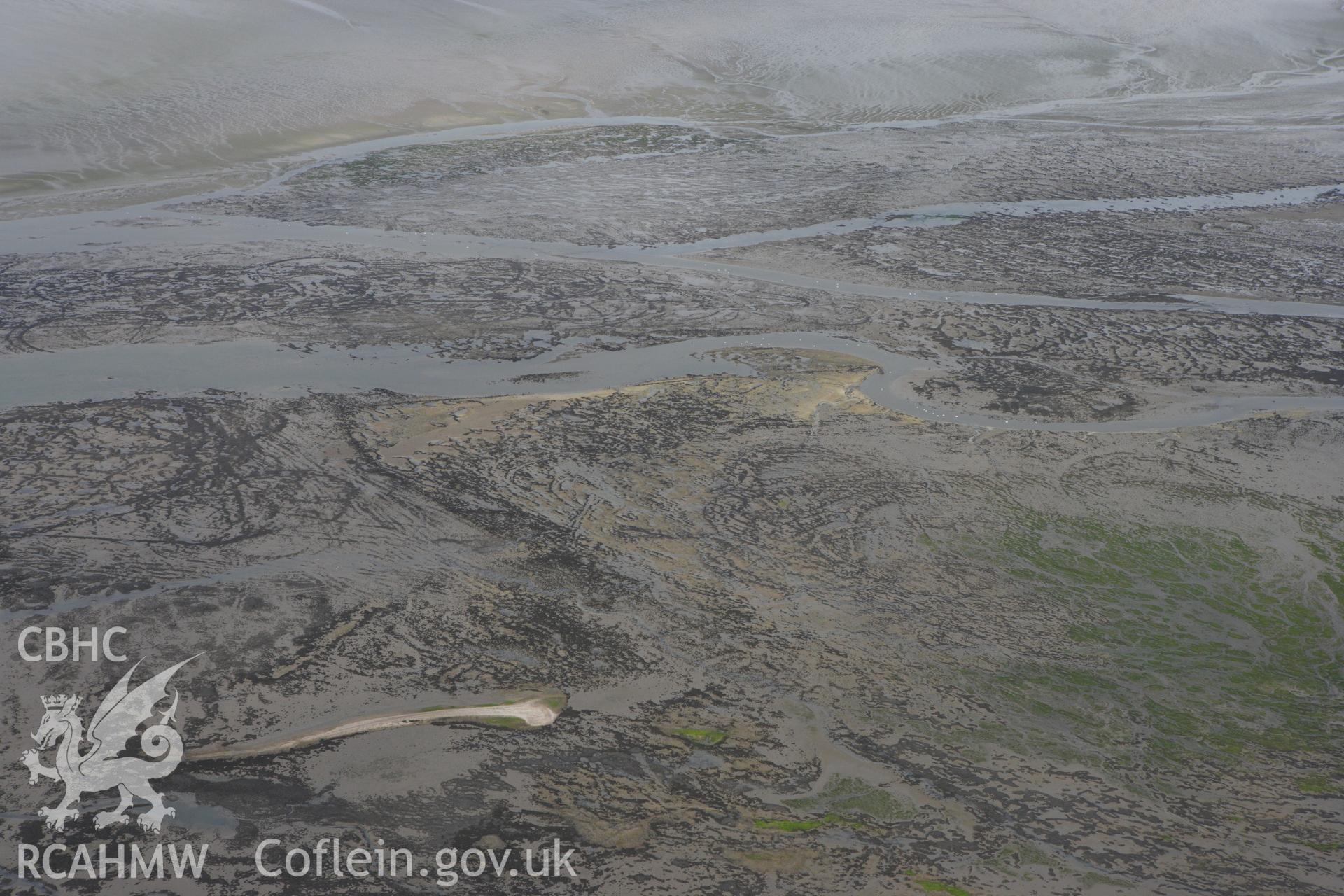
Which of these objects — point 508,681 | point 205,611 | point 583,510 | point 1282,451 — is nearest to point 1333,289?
point 1282,451

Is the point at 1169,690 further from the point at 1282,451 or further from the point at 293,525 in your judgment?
the point at 293,525

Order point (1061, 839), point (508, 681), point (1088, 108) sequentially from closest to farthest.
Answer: point (1061, 839) → point (508, 681) → point (1088, 108)

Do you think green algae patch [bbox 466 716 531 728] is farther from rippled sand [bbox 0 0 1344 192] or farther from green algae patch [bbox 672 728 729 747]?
rippled sand [bbox 0 0 1344 192]

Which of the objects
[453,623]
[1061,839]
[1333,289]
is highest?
[1333,289]

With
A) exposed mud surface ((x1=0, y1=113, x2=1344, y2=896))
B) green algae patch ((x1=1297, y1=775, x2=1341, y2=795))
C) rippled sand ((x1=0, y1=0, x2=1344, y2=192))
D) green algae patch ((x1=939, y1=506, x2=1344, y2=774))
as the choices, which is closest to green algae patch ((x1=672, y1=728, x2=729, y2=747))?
exposed mud surface ((x1=0, y1=113, x2=1344, y2=896))

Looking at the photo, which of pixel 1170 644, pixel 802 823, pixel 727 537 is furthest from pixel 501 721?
pixel 1170 644

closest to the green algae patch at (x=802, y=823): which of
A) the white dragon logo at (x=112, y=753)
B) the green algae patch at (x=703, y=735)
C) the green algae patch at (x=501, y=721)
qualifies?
→ the green algae patch at (x=703, y=735)
